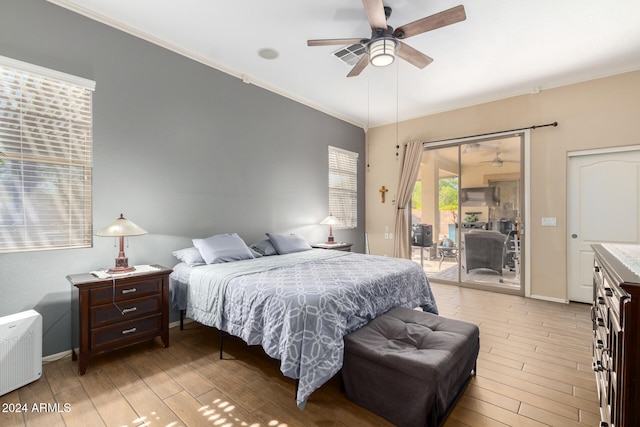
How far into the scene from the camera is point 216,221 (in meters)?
3.66

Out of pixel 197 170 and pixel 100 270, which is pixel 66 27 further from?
pixel 100 270

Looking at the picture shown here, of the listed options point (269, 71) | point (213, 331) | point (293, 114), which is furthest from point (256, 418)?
point (293, 114)

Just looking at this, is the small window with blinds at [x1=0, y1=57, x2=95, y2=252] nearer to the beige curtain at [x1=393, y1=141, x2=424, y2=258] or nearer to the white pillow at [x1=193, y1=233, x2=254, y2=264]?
the white pillow at [x1=193, y1=233, x2=254, y2=264]

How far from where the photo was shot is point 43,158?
2.49 metres

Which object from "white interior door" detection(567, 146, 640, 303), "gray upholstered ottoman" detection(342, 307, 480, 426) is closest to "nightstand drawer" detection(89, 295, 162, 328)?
"gray upholstered ottoman" detection(342, 307, 480, 426)

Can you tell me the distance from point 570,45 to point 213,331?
4.96m

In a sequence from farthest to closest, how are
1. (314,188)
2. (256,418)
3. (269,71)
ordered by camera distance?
1. (314,188)
2. (269,71)
3. (256,418)

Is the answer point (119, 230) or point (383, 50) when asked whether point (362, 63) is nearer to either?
point (383, 50)

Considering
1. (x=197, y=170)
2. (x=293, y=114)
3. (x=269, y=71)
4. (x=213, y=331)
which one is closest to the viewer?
(x=213, y=331)

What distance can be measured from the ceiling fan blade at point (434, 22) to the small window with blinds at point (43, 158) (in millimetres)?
2824

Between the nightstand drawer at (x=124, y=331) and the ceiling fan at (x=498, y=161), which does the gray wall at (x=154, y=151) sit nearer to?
the nightstand drawer at (x=124, y=331)

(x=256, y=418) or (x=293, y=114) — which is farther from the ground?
(x=293, y=114)

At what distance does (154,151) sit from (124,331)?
176cm

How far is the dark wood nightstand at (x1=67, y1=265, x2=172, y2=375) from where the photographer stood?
228 cm
